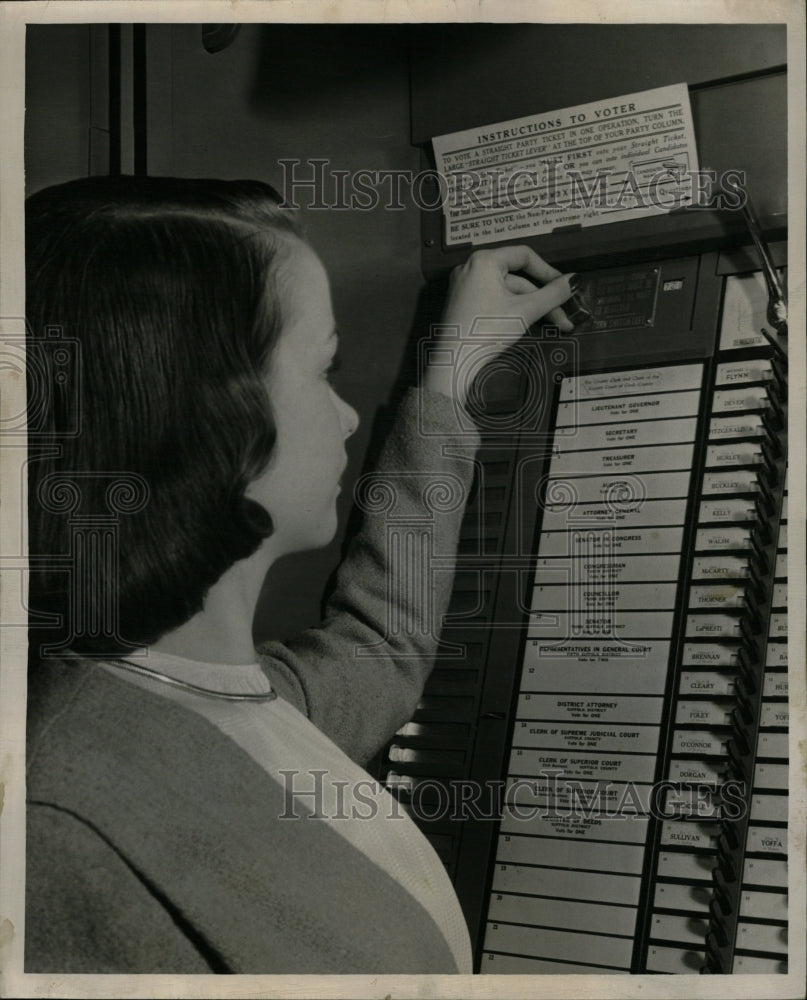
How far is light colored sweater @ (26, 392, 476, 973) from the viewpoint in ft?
4.00

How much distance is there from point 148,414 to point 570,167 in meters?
0.58

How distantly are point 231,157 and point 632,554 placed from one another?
0.67 metres

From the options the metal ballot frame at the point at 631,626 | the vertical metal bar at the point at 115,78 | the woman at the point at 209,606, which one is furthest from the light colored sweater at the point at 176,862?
the vertical metal bar at the point at 115,78

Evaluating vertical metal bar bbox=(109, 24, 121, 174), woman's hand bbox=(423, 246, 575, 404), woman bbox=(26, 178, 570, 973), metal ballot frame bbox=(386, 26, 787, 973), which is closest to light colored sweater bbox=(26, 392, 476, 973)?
woman bbox=(26, 178, 570, 973)

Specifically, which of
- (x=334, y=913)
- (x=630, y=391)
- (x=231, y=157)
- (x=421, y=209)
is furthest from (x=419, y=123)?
(x=334, y=913)

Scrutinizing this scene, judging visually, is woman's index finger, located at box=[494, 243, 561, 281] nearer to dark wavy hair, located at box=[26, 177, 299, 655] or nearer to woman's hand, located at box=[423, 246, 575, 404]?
woman's hand, located at box=[423, 246, 575, 404]

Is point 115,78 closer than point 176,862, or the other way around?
point 176,862

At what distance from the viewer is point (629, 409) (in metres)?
1.34

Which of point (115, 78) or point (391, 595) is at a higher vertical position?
point (115, 78)

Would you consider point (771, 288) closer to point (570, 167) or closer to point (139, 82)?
point (570, 167)

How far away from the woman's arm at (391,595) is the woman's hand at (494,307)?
0.9 inches

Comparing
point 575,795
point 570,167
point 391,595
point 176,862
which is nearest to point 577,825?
point 575,795

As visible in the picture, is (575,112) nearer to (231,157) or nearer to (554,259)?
(554,259)

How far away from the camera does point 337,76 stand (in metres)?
1.40
